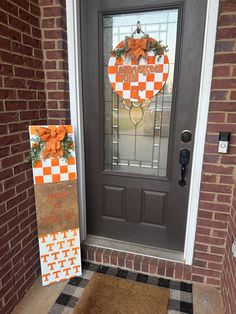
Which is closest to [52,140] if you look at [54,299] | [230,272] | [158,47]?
[158,47]

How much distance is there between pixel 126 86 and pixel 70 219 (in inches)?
44.6

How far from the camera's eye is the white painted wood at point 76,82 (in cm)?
161

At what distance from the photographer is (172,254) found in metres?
1.91

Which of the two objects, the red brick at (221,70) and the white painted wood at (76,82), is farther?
the white painted wood at (76,82)

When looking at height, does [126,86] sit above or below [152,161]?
above

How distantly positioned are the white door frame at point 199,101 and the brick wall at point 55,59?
0.04 m

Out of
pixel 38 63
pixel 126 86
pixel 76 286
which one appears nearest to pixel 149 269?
pixel 76 286

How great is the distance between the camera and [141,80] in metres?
1.67

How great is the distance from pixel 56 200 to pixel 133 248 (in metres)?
0.85

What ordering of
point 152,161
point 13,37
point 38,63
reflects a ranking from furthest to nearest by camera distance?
point 152,161
point 38,63
point 13,37

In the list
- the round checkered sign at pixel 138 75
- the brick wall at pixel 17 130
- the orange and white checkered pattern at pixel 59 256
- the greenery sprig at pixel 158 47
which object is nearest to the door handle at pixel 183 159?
the round checkered sign at pixel 138 75

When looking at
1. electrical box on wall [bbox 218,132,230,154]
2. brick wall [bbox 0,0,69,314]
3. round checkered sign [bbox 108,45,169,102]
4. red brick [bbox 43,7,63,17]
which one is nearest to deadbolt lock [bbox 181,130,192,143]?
electrical box on wall [bbox 218,132,230,154]

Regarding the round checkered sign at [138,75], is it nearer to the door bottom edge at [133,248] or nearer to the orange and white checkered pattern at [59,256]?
the orange and white checkered pattern at [59,256]

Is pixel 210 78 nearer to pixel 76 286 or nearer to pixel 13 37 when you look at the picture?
pixel 13 37
